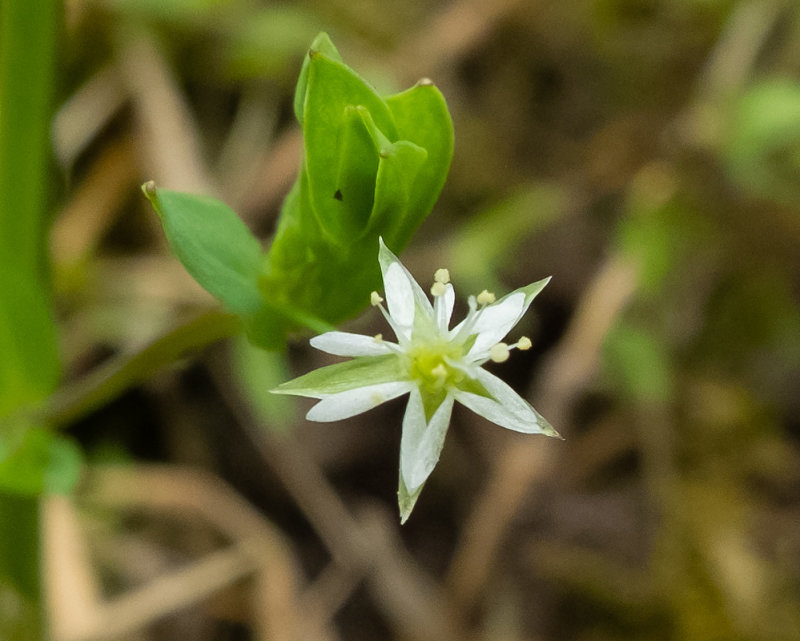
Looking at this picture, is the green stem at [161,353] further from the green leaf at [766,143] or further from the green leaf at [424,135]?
the green leaf at [766,143]

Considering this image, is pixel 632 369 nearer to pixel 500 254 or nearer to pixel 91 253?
pixel 500 254

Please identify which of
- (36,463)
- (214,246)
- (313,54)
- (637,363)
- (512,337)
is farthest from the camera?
(512,337)

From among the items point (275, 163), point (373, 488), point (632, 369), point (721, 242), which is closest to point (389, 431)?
point (373, 488)

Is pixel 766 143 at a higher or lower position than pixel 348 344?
lower

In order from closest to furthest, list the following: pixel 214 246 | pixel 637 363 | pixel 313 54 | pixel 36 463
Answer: pixel 313 54, pixel 214 246, pixel 36 463, pixel 637 363

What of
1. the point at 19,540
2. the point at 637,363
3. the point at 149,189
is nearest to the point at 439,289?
the point at 149,189

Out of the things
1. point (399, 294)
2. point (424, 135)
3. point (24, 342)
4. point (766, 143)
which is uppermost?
point (424, 135)

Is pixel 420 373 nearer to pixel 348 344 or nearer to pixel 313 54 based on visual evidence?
pixel 348 344
